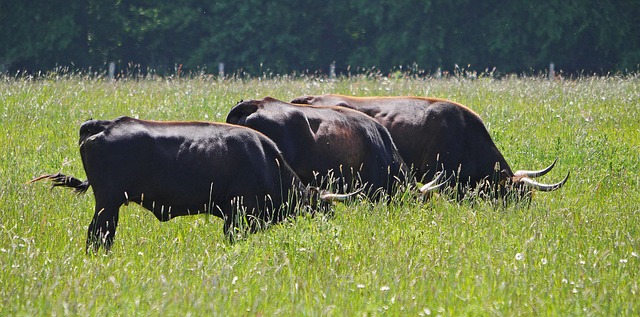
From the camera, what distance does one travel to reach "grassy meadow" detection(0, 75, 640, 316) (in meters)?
5.54

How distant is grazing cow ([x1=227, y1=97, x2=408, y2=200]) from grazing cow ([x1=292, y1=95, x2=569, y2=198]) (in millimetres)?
827

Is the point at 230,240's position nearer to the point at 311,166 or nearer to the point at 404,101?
the point at 311,166

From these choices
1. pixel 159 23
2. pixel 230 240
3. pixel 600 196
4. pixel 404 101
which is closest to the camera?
pixel 230 240

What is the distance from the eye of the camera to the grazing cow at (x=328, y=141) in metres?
9.27

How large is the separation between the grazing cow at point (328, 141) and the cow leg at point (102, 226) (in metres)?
2.05

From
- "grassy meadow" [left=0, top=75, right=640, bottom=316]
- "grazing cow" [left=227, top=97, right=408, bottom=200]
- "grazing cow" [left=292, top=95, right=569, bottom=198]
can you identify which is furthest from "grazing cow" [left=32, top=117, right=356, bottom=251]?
"grazing cow" [left=292, top=95, right=569, bottom=198]

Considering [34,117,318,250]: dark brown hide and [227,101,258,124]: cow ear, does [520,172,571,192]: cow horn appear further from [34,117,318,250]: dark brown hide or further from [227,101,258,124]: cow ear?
[227,101,258,124]: cow ear

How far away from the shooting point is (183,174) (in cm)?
791

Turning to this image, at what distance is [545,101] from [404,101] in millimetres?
5840

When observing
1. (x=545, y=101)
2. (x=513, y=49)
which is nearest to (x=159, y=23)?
(x=513, y=49)

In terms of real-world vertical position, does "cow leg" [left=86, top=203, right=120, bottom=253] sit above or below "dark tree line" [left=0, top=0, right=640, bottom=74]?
above

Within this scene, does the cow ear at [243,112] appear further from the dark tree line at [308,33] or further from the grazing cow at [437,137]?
the dark tree line at [308,33]

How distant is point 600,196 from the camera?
10.6 m

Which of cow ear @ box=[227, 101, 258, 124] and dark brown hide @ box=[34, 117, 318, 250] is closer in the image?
dark brown hide @ box=[34, 117, 318, 250]
